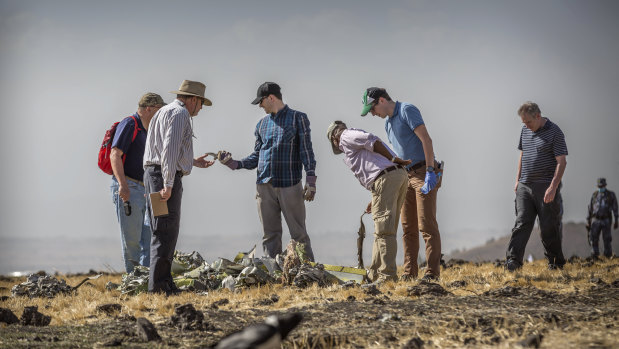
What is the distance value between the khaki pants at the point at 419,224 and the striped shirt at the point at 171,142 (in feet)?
8.61

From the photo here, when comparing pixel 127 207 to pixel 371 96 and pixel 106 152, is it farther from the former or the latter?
pixel 371 96

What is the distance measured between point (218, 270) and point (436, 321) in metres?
3.67

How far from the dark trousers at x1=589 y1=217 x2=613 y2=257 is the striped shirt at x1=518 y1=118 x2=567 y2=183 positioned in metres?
8.57

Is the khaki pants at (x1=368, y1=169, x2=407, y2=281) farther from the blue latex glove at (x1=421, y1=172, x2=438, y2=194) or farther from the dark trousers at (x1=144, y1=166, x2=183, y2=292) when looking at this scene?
the dark trousers at (x1=144, y1=166, x2=183, y2=292)

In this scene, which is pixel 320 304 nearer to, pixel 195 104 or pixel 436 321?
pixel 436 321

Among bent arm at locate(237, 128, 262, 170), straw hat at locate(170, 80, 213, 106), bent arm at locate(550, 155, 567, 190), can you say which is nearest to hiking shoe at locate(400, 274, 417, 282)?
bent arm at locate(550, 155, 567, 190)

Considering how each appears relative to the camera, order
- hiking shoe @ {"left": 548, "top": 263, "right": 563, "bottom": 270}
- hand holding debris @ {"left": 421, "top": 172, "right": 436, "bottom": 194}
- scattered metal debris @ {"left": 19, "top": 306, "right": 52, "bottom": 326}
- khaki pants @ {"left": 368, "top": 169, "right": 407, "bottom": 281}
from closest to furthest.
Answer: scattered metal debris @ {"left": 19, "top": 306, "right": 52, "bottom": 326} < khaki pants @ {"left": 368, "top": 169, "right": 407, "bottom": 281} < hand holding debris @ {"left": 421, "top": 172, "right": 436, "bottom": 194} < hiking shoe @ {"left": 548, "top": 263, "right": 563, "bottom": 270}

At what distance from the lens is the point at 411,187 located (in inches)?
320

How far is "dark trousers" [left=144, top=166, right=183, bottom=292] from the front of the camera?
23.8 feet

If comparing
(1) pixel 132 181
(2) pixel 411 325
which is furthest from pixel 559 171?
(1) pixel 132 181

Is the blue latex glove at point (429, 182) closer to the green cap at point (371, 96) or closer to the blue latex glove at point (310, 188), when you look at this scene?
the green cap at point (371, 96)

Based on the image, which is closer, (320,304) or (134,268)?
(320,304)

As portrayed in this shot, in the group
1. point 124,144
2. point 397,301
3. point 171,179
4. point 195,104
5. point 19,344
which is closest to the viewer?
point 19,344

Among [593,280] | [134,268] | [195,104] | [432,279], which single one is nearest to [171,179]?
[195,104]
